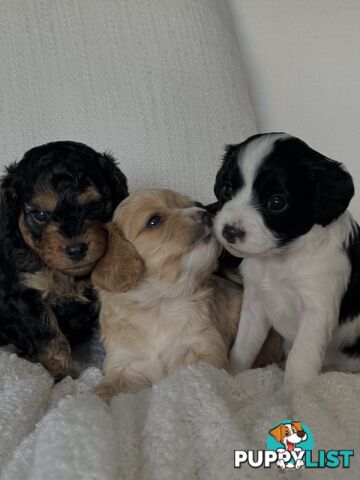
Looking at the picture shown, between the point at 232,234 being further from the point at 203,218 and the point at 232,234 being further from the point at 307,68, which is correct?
the point at 307,68

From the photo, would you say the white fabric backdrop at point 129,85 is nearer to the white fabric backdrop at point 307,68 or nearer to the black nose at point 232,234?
the white fabric backdrop at point 307,68

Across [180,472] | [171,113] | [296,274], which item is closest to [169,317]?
[296,274]

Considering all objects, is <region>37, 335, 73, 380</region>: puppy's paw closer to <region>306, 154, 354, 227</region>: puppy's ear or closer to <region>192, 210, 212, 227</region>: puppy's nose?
<region>192, 210, 212, 227</region>: puppy's nose

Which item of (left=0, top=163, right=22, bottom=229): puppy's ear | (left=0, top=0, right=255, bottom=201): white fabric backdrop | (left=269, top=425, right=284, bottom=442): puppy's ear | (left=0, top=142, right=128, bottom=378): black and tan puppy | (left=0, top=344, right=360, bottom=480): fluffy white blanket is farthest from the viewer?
(left=0, top=0, right=255, bottom=201): white fabric backdrop

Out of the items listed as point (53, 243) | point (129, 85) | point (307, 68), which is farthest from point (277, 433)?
point (307, 68)

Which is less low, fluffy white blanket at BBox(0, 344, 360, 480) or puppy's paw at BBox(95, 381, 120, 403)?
fluffy white blanket at BBox(0, 344, 360, 480)

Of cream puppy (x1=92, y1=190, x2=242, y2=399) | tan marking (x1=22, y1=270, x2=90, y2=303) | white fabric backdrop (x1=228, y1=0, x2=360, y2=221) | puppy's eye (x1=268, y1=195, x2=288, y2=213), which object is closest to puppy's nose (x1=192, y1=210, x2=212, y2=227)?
cream puppy (x1=92, y1=190, x2=242, y2=399)
